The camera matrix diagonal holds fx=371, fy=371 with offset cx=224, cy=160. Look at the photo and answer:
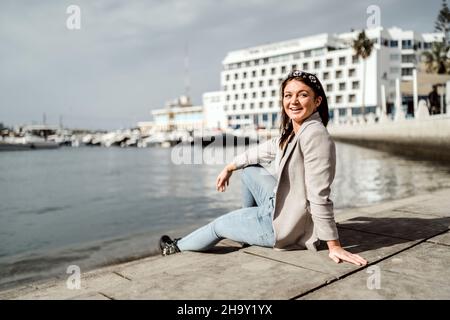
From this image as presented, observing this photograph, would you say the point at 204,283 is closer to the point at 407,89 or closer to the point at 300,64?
the point at 407,89

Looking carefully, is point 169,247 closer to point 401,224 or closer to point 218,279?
point 218,279

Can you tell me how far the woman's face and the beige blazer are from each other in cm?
7

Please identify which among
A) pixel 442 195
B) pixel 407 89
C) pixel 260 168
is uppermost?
pixel 407 89

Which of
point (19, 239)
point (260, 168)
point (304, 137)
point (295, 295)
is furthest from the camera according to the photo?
point (19, 239)

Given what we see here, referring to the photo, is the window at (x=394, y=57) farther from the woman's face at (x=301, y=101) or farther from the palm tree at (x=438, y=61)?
the woman's face at (x=301, y=101)

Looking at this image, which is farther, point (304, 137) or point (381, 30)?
point (381, 30)

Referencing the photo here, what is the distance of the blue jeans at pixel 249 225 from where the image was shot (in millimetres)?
3049

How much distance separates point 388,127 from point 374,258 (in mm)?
32044

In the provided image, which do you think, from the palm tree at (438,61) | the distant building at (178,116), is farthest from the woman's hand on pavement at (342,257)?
the distant building at (178,116)

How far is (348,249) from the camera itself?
3.19 m

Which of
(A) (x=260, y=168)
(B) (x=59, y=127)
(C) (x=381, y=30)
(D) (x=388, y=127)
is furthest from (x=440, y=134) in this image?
(B) (x=59, y=127)

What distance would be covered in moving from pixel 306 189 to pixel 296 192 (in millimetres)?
80

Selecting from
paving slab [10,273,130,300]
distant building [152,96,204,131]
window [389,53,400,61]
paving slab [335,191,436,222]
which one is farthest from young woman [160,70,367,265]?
distant building [152,96,204,131]
